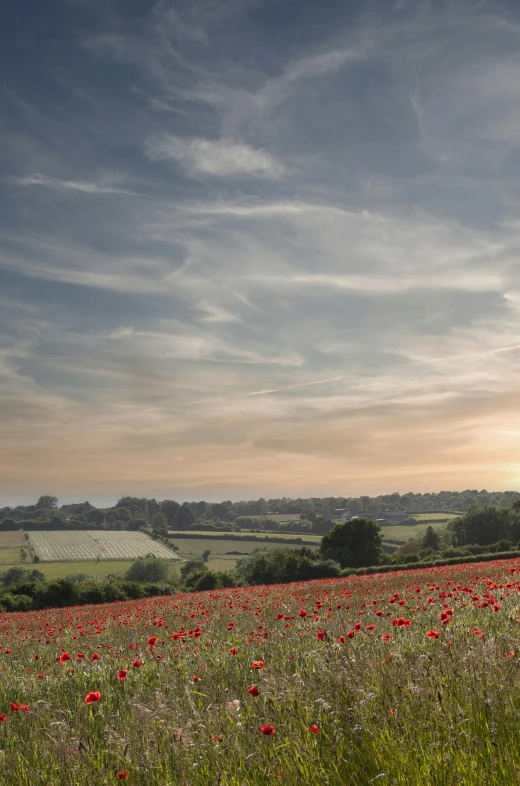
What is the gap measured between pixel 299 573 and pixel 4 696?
40659 millimetres

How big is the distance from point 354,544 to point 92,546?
100m

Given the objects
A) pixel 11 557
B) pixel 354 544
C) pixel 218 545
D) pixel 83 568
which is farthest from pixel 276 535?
pixel 354 544

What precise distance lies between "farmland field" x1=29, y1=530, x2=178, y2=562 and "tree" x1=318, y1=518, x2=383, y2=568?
6632cm

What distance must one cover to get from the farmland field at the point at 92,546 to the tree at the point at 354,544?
66321 mm

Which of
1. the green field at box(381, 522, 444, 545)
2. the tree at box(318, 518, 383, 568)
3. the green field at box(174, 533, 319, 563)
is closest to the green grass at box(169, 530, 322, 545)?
the green field at box(174, 533, 319, 563)

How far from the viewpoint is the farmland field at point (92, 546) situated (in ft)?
413

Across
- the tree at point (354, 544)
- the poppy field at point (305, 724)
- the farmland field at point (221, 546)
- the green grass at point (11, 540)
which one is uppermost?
the poppy field at point (305, 724)

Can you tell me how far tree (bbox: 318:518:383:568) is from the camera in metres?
57.5

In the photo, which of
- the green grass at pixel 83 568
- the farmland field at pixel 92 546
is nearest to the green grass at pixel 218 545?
the farmland field at pixel 92 546

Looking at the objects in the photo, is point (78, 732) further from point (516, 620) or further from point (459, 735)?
point (516, 620)

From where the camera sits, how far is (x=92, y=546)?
14225 centimetres

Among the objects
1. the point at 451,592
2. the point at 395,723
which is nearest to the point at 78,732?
the point at 395,723

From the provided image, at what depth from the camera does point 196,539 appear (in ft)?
483

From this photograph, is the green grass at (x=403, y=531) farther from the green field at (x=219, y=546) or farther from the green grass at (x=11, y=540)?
the green grass at (x=11, y=540)
